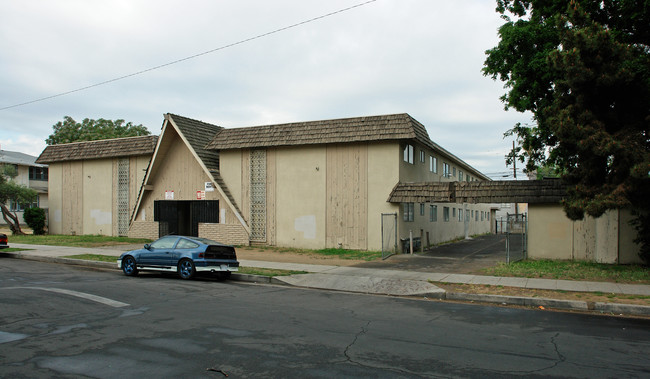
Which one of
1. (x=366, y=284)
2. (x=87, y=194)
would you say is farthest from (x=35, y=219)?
(x=366, y=284)

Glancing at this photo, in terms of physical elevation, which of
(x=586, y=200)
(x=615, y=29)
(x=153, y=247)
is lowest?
(x=153, y=247)

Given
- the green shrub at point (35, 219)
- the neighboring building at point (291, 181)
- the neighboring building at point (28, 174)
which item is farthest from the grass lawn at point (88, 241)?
the neighboring building at point (28, 174)

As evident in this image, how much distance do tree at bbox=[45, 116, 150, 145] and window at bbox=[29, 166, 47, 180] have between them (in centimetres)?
556

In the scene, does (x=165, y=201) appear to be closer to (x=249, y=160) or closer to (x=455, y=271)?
(x=249, y=160)

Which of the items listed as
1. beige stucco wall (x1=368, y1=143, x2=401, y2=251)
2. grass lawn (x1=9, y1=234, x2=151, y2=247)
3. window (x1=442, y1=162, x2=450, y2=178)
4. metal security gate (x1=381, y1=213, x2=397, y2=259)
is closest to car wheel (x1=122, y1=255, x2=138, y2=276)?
grass lawn (x1=9, y1=234, x2=151, y2=247)

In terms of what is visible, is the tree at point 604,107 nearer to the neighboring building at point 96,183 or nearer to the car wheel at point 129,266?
the car wheel at point 129,266

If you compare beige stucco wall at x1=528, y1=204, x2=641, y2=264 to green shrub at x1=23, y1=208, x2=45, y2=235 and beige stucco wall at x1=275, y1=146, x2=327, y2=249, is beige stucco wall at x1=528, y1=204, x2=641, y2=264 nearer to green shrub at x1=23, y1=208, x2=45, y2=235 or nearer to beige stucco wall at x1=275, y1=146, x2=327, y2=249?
beige stucco wall at x1=275, y1=146, x2=327, y2=249

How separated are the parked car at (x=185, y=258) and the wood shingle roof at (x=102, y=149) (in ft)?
49.4

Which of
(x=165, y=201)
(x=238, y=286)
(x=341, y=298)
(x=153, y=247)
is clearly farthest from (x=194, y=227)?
(x=341, y=298)

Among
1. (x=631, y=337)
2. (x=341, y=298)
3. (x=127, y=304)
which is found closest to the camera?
(x=631, y=337)

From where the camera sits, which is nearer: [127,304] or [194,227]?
[127,304]

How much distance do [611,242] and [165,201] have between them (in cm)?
2267

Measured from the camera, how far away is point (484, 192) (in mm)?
19047

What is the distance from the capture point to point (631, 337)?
7.60 meters
